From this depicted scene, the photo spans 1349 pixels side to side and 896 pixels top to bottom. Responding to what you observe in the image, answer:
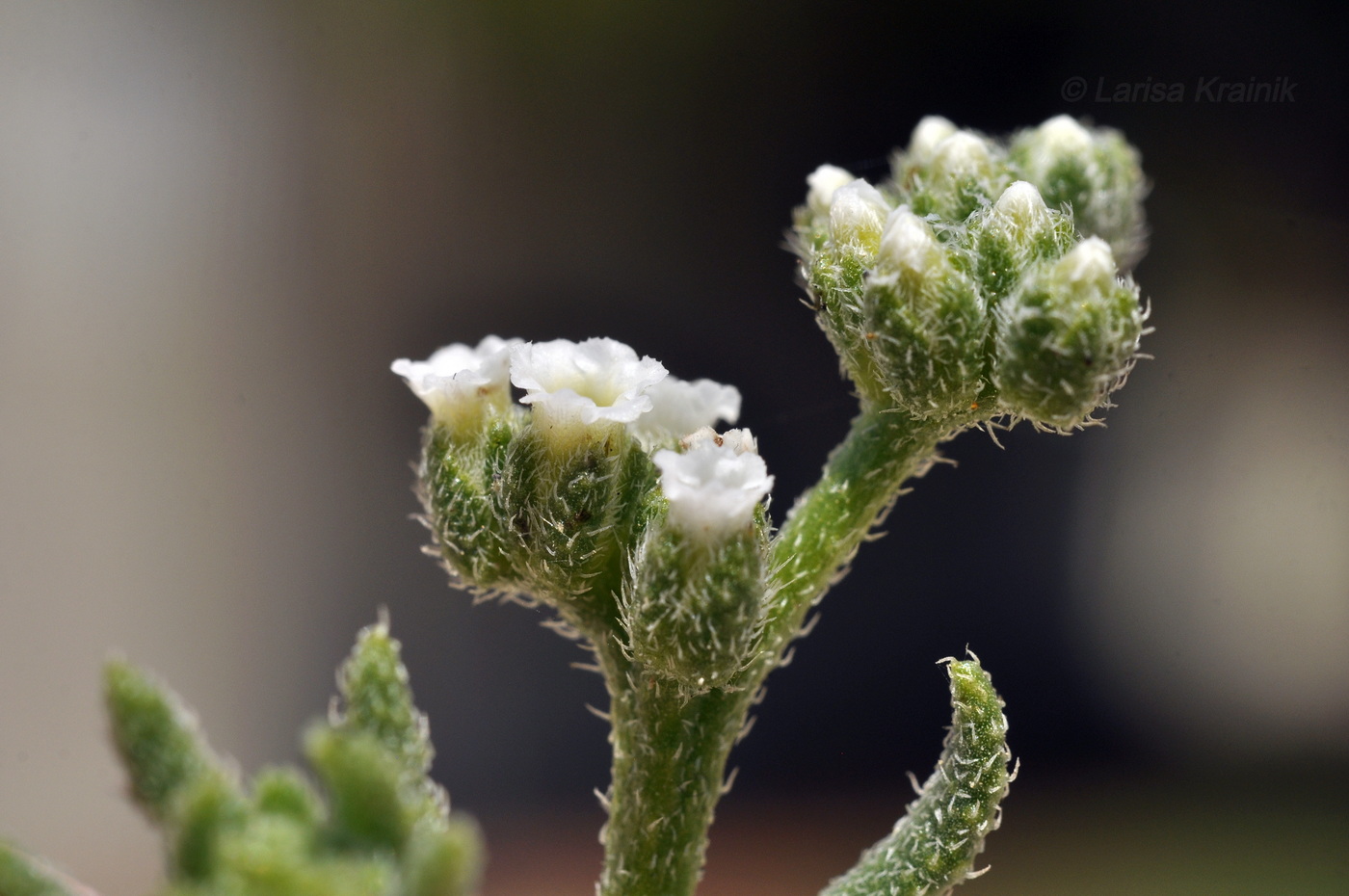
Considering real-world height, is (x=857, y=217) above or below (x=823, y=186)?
below

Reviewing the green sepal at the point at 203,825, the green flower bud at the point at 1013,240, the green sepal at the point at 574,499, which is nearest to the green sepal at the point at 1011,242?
the green flower bud at the point at 1013,240

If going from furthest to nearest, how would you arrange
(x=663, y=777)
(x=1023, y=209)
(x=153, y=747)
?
(x=663, y=777)
(x=1023, y=209)
(x=153, y=747)

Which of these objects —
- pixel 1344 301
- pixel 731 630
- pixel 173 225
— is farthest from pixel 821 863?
pixel 731 630

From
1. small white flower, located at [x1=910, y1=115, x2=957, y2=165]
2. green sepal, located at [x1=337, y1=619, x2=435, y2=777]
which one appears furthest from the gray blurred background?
green sepal, located at [x1=337, y1=619, x2=435, y2=777]

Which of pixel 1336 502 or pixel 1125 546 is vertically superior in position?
pixel 1125 546

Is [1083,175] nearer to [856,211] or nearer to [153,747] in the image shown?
[856,211]

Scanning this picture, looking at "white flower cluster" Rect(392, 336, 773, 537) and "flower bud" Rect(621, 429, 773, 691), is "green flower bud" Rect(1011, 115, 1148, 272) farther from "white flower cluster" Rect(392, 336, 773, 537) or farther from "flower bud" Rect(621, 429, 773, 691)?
"flower bud" Rect(621, 429, 773, 691)

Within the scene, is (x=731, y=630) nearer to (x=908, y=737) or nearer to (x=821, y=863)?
(x=908, y=737)

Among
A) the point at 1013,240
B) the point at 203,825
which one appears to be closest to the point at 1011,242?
the point at 1013,240
